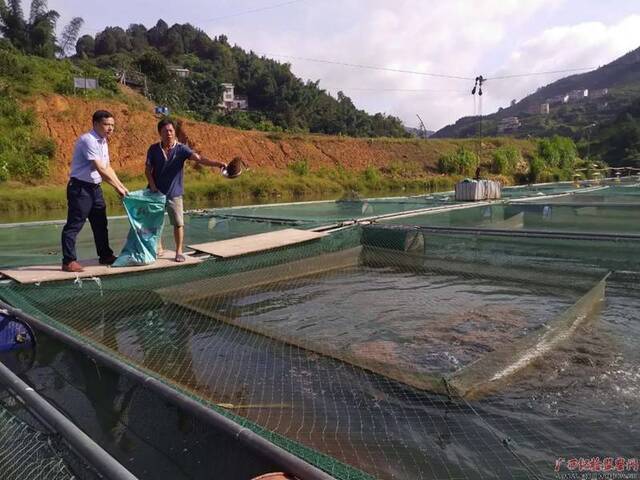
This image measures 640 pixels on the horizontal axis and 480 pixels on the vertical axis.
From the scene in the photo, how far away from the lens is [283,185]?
2272 cm

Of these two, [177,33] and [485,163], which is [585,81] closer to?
[177,33]

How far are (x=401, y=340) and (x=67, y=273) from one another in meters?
2.41

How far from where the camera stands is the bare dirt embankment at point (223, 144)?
2595 cm

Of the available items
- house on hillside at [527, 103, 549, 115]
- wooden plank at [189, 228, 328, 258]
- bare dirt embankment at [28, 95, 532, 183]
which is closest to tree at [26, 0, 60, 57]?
bare dirt embankment at [28, 95, 532, 183]

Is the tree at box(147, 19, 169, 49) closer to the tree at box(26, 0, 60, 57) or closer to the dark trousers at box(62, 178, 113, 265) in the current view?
the tree at box(26, 0, 60, 57)

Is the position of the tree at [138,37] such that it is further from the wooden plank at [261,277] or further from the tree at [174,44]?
the wooden plank at [261,277]

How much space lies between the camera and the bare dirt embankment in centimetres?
2595

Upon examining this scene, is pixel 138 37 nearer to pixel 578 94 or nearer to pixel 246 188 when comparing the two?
pixel 246 188

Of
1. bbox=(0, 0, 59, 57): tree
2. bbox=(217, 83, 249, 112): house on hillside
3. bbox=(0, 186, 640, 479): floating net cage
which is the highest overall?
bbox=(0, 0, 59, 57): tree

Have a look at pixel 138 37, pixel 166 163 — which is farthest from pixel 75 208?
pixel 138 37

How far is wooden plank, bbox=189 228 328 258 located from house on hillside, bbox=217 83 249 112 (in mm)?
45305

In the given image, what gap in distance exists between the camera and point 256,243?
5324 millimetres

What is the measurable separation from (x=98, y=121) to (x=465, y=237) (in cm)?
377

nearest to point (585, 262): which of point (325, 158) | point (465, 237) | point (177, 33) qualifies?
point (465, 237)
